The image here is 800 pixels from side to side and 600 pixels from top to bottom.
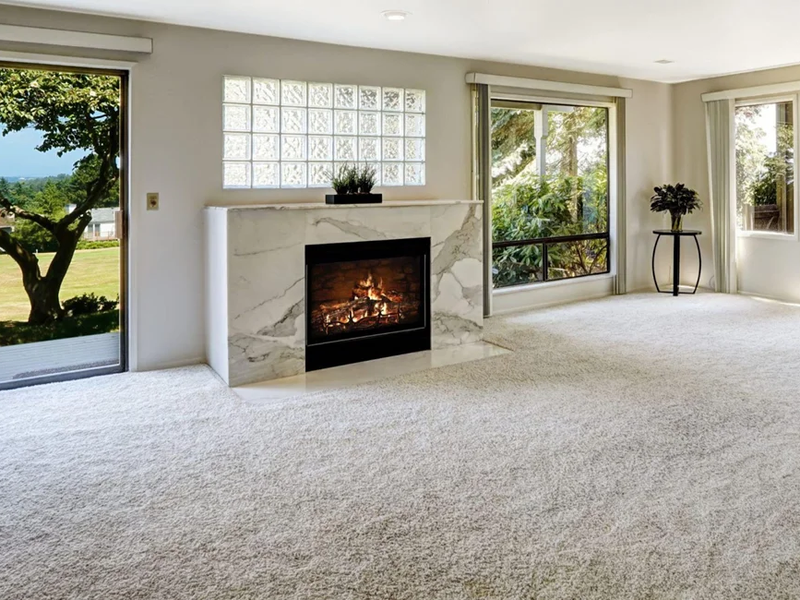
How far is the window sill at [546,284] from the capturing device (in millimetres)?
6132

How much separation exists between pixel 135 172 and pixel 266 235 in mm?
1002

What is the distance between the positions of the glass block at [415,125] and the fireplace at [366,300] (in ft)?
3.78

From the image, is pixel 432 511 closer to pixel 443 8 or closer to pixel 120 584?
pixel 120 584

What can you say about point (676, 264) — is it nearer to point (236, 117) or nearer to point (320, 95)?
point (320, 95)

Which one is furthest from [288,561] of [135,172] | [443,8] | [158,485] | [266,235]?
[443,8]

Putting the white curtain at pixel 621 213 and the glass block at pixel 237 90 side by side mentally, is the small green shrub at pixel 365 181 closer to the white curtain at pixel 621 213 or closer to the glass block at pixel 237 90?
the glass block at pixel 237 90

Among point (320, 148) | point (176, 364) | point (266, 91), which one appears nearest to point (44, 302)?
point (176, 364)

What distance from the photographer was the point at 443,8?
392 cm

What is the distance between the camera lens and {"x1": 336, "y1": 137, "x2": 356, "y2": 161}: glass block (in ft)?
16.1

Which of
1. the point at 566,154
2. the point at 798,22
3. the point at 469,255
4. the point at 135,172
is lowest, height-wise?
the point at 469,255

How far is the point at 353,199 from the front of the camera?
14.7 ft

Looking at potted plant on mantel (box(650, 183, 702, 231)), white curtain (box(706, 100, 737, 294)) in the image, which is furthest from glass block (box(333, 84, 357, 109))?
white curtain (box(706, 100, 737, 294))

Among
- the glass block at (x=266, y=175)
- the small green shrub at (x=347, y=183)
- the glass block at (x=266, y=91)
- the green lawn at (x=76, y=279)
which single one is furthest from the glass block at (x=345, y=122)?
the green lawn at (x=76, y=279)

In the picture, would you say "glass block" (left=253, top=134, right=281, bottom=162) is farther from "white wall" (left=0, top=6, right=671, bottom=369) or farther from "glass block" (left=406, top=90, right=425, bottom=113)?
"glass block" (left=406, top=90, right=425, bottom=113)
